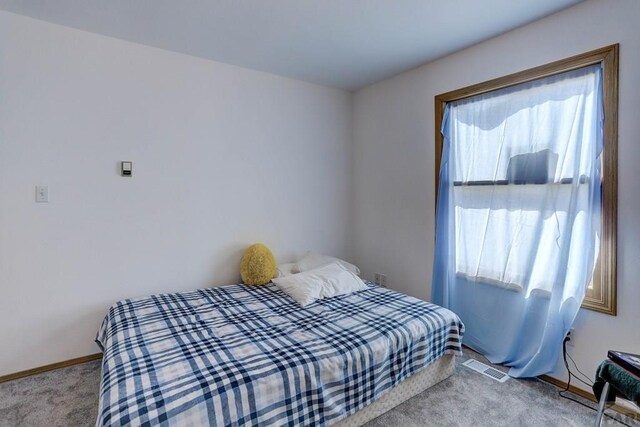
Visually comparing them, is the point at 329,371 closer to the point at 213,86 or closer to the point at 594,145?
the point at 594,145

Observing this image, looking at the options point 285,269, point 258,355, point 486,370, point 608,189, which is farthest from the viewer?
point 285,269

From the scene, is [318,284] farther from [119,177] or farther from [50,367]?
[50,367]

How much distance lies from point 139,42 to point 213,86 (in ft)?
1.99

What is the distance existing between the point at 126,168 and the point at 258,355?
1802mm

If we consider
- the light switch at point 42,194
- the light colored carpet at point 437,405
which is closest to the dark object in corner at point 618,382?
the light colored carpet at point 437,405

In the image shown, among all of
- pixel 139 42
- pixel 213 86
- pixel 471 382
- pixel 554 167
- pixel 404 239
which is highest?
pixel 139 42

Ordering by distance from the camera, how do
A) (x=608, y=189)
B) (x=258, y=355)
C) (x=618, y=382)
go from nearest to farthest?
(x=618, y=382), (x=258, y=355), (x=608, y=189)

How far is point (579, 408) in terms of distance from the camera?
192 cm

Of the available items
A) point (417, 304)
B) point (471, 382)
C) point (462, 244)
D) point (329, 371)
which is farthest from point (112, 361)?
point (462, 244)

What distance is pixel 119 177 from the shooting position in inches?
97.8

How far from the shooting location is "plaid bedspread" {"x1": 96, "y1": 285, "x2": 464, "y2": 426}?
1310mm

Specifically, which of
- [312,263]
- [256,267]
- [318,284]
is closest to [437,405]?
[318,284]

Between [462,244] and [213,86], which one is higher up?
[213,86]

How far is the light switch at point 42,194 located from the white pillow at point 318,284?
171cm
